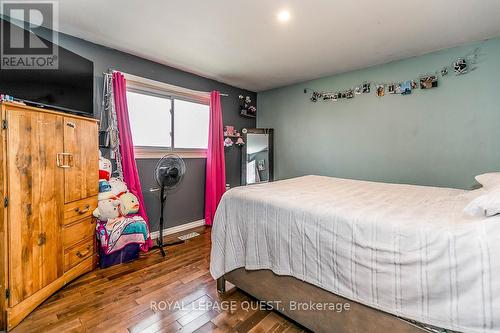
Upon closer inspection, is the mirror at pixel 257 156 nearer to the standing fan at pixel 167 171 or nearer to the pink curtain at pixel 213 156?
the pink curtain at pixel 213 156

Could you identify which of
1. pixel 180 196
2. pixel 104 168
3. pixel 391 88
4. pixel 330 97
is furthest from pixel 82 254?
pixel 391 88

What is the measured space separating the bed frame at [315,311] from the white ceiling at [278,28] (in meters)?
2.13

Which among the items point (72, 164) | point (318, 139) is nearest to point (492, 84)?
point (318, 139)

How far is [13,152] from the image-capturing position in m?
1.51

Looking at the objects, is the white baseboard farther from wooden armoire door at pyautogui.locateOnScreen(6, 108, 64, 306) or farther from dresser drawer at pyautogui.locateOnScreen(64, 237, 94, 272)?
wooden armoire door at pyautogui.locateOnScreen(6, 108, 64, 306)

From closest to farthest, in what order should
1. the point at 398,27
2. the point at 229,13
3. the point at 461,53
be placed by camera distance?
the point at 229,13 → the point at 398,27 → the point at 461,53

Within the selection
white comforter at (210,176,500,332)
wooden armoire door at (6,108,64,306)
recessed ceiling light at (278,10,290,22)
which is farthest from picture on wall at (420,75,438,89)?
wooden armoire door at (6,108,64,306)

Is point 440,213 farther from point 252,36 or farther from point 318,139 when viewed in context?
point 318,139

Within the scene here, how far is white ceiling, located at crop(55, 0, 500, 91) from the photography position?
1.85 meters

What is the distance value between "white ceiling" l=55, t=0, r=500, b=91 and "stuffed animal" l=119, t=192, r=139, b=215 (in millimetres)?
1722

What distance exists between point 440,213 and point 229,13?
2.14 metres

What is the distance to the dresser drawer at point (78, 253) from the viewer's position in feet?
6.30

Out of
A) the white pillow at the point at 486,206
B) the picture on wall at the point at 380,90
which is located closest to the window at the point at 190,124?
the picture on wall at the point at 380,90

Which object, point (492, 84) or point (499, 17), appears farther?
point (492, 84)
